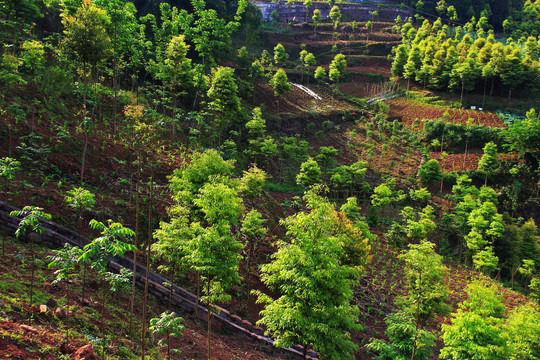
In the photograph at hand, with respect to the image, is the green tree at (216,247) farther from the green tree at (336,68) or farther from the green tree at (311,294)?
the green tree at (336,68)

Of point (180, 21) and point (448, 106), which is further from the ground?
point (180, 21)

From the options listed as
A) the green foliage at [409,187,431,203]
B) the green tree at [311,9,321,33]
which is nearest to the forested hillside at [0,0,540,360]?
the green foliage at [409,187,431,203]

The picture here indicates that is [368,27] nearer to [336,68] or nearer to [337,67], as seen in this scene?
[337,67]

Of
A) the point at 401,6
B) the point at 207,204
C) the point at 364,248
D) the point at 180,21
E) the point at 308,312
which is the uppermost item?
the point at 401,6

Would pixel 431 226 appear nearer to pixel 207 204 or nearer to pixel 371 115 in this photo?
pixel 207 204

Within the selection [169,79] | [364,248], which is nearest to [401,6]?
[169,79]
